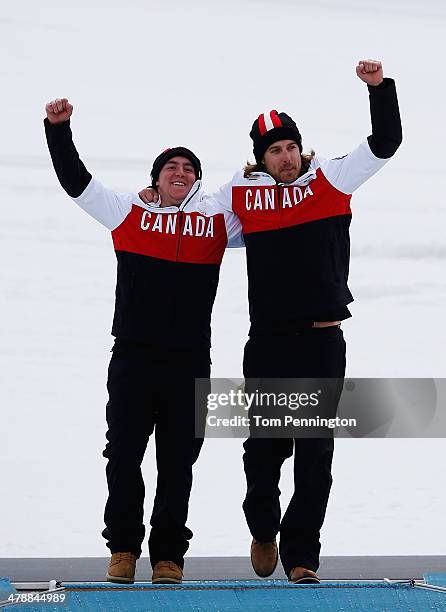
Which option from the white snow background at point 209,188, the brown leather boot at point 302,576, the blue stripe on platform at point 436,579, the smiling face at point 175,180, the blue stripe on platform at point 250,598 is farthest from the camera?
the white snow background at point 209,188

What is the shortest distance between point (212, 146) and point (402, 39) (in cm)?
152

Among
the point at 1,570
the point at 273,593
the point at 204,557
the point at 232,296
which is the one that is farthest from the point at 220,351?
the point at 273,593

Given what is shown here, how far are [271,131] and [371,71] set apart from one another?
1.08ft

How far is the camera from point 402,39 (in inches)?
293

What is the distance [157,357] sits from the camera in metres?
3.23

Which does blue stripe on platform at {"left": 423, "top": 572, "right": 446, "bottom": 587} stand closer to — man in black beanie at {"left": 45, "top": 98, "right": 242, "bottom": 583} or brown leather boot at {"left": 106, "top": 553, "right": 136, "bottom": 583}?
man in black beanie at {"left": 45, "top": 98, "right": 242, "bottom": 583}

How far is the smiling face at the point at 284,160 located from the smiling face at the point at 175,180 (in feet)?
0.75

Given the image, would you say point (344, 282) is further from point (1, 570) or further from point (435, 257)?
point (435, 257)

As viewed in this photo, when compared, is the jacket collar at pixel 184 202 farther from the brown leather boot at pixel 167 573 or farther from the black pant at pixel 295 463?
the brown leather boot at pixel 167 573

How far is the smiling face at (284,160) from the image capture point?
10.7 ft

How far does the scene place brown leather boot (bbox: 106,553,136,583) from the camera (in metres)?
3.14

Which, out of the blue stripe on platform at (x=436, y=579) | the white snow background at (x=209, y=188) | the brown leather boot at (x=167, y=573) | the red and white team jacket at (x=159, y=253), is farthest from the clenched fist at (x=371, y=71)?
the white snow background at (x=209, y=188)

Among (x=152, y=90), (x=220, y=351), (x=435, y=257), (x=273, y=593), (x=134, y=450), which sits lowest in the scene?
(x=273, y=593)

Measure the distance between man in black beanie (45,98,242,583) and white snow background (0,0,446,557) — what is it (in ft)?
2.68
